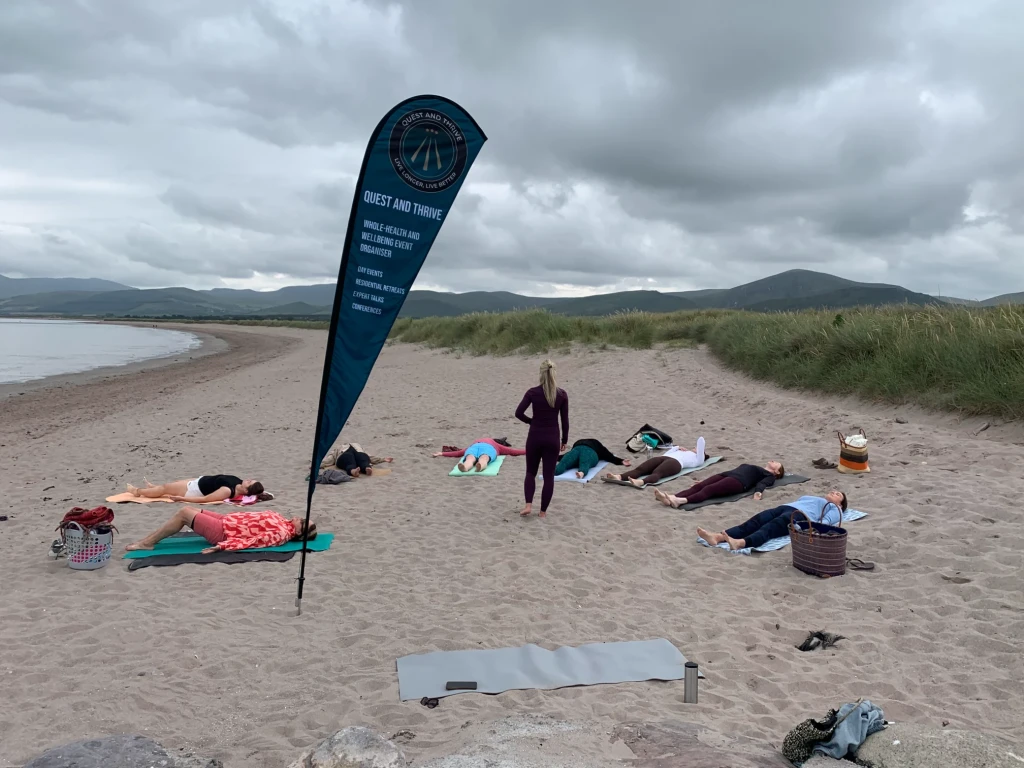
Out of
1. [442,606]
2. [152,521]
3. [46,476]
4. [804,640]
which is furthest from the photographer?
[46,476]

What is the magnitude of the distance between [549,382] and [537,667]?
142 inches

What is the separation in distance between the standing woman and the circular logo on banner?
3269mm

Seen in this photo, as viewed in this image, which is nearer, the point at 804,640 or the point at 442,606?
the point at 804,640

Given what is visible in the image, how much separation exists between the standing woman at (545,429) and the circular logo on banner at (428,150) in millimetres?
3269

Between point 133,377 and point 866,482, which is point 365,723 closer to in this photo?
point 866,482

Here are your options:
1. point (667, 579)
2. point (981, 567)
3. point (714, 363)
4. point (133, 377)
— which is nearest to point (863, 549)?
point (981, 567)

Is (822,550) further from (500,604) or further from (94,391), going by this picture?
(94,391)

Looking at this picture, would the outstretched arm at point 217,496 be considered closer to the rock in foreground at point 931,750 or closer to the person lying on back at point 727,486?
the person lying on back at point 727,486

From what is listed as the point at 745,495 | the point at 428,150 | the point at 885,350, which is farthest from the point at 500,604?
the point at 885,350

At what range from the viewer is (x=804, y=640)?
14.7 ft

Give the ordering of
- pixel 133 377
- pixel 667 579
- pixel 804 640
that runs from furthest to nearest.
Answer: pixel 133 377 → pixel 667 579 → pixel 804 640

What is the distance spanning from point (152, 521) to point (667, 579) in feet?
17.7

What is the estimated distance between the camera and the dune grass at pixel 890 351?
9.82 metres

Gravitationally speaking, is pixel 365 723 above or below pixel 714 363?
below
